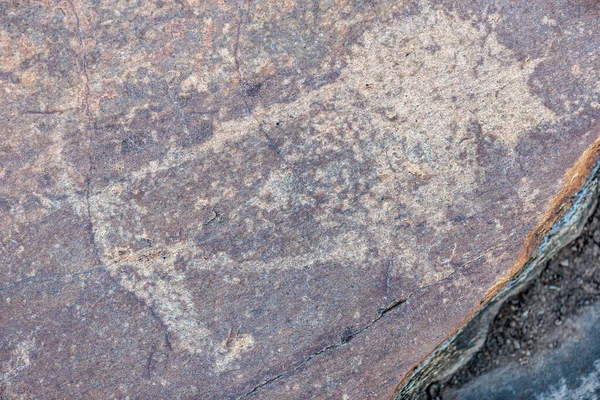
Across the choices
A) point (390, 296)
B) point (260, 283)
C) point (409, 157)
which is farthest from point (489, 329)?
point (260, 283)

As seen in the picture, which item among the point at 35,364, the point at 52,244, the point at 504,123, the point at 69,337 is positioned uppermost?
the point at 504,123

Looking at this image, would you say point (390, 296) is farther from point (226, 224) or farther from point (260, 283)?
point (226, 224)

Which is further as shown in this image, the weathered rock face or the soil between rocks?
the soil between rocks

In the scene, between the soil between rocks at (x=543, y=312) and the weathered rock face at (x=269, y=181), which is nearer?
the weathered rock face at (x=269, y=181)
